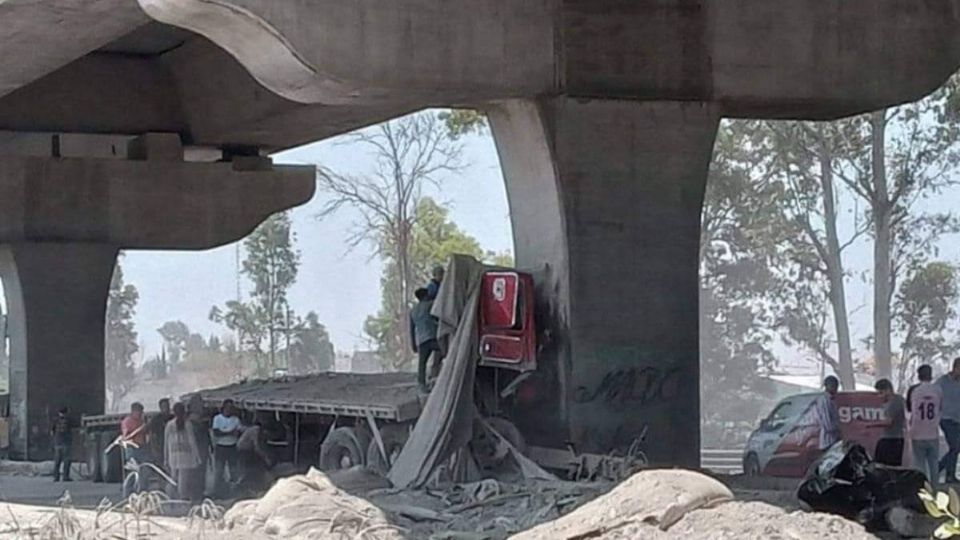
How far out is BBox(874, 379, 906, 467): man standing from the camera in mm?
19250

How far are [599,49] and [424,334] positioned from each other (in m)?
3.80

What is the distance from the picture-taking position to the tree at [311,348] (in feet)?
300

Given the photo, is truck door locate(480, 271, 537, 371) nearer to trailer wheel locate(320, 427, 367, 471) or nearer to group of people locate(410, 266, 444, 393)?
group of people locate(410, 266, 444, 393)

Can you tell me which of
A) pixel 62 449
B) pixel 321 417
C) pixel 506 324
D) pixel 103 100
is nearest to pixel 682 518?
pixel 506 324

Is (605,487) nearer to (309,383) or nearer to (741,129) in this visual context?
(309,383)

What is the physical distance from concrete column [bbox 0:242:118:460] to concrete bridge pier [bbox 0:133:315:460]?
2 centimetres

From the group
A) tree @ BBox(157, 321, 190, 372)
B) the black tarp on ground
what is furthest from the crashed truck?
tree @ BBox(157, 321, 190, 372)

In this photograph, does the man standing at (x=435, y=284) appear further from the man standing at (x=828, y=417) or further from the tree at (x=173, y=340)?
the tree at (x=173, y=340)

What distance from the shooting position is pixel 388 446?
67.7 feet

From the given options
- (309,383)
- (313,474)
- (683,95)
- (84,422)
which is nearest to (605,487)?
(313,474)

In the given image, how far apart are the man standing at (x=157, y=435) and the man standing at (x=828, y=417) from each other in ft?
27.3

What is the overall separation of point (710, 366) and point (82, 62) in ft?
129

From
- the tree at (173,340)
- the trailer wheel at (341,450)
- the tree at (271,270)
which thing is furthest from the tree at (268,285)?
the trailer wheel at (341,450)

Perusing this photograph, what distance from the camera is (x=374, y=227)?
220ft
